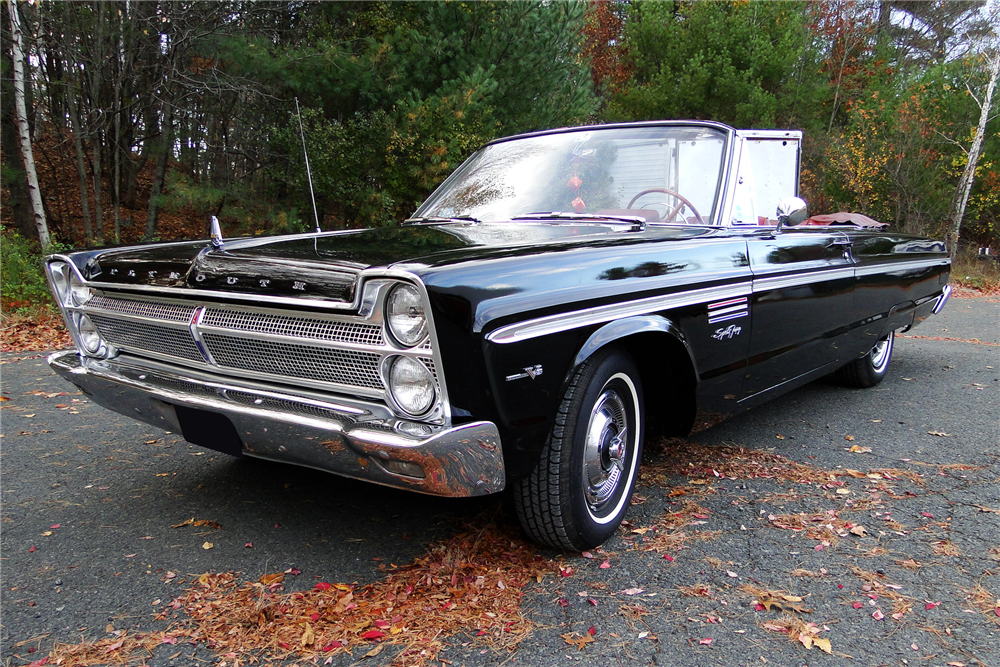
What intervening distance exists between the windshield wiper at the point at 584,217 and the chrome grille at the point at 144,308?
59.3 inches

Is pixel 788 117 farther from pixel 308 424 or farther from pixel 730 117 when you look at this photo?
pixel 308 424

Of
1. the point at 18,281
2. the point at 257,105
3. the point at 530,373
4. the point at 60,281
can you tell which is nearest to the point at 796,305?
the point at 530,373

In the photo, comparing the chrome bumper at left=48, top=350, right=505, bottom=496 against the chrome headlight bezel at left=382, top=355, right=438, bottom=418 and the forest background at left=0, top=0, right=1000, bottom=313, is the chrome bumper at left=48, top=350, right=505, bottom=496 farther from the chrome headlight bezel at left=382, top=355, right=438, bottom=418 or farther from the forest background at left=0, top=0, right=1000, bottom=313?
the forest background at left=0, top=0, right=1000, bottom=313

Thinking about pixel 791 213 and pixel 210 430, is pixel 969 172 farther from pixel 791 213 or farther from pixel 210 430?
pixel 210 430

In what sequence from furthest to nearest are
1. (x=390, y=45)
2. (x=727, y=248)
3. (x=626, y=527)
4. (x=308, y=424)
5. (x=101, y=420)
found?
1. (x=390, y=45)
2. (x=101, y=420)
3. (x=727, y=248)
4. (x=626, y=527)
5. (x=308, y=424)

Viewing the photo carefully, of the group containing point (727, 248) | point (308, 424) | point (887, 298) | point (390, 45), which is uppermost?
point (390, 45)

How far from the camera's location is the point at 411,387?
207 centimetres

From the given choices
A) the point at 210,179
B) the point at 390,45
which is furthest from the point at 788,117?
the point at 210,179

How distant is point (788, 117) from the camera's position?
21406 mm

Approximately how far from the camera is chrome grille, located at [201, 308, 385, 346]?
2078 mm

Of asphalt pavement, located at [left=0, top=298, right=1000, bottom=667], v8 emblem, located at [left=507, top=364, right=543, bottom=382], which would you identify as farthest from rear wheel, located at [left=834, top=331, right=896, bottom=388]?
v8 emblem, located at [left=507, top=364, right=543, bottom=382]

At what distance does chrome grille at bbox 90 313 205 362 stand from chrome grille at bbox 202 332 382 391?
6.3 inches

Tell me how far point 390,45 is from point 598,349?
396 inches

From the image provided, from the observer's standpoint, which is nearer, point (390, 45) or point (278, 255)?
point (278, 255)
